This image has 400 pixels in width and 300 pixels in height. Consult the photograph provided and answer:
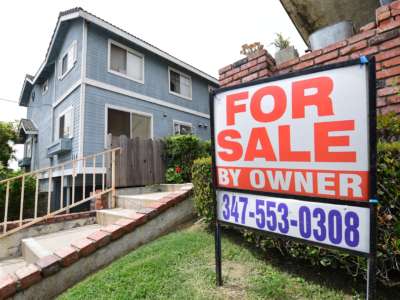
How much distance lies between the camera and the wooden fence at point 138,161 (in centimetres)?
548

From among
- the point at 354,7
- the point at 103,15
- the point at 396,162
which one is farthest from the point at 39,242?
the point at 103,15

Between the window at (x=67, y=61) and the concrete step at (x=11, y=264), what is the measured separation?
22.8 feet

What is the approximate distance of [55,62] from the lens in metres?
10.5

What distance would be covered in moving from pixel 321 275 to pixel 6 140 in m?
19.6

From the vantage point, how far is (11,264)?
336 cm

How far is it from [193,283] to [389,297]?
54.4 inches

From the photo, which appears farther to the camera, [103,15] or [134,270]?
[103,15]

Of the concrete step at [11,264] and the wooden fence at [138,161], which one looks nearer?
the concrete step at [11,264]

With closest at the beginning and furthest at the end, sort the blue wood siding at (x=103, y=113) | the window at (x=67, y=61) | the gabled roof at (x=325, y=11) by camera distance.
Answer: the gabled roof at (x=325, y=11) < the blue wood siding at (x=103, y=113) < the window at (x=67, y=61)

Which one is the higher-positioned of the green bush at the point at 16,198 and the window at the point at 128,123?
the window at the point at 128,123

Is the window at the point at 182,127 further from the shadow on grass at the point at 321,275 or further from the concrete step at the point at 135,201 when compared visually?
the shadow on grass at the point at 321,275

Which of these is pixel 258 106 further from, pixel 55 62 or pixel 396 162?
pixel 55 62

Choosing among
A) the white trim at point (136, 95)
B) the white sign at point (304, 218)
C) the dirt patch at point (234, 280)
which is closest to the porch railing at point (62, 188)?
the white trim at point (136, 95)

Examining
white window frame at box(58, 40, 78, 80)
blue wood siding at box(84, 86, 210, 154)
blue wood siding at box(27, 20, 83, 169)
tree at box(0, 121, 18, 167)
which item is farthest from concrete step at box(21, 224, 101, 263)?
tree at box(0, 121, 18, 167)
